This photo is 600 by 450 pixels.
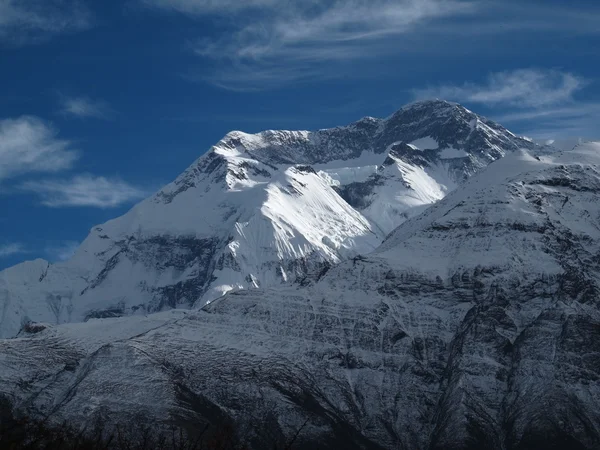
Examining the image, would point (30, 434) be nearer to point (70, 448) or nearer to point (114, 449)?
point (70, 448)

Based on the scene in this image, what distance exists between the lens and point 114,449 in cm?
18425

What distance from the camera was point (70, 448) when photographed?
11862 cm

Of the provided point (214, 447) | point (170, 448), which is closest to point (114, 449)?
point (170, 448)

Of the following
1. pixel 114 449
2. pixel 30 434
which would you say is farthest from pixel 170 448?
pixel 30 434

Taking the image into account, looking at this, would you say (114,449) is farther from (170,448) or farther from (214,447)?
(214,447)

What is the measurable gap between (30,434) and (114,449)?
56355 millimetres

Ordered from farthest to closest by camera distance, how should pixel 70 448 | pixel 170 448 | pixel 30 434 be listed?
pixel 170 448, pixel 30 434, pixel 70 448

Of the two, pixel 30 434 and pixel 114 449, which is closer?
pixel 30 434

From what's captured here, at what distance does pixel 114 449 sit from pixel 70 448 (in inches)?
2632

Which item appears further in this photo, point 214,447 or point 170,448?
point 170,448

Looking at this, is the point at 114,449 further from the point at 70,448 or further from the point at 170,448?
the point at 70,448

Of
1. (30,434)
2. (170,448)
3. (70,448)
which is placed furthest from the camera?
(170,448)

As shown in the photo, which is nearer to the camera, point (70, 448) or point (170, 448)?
point (70, 448)

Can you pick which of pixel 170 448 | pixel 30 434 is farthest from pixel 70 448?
pixel 170 448
